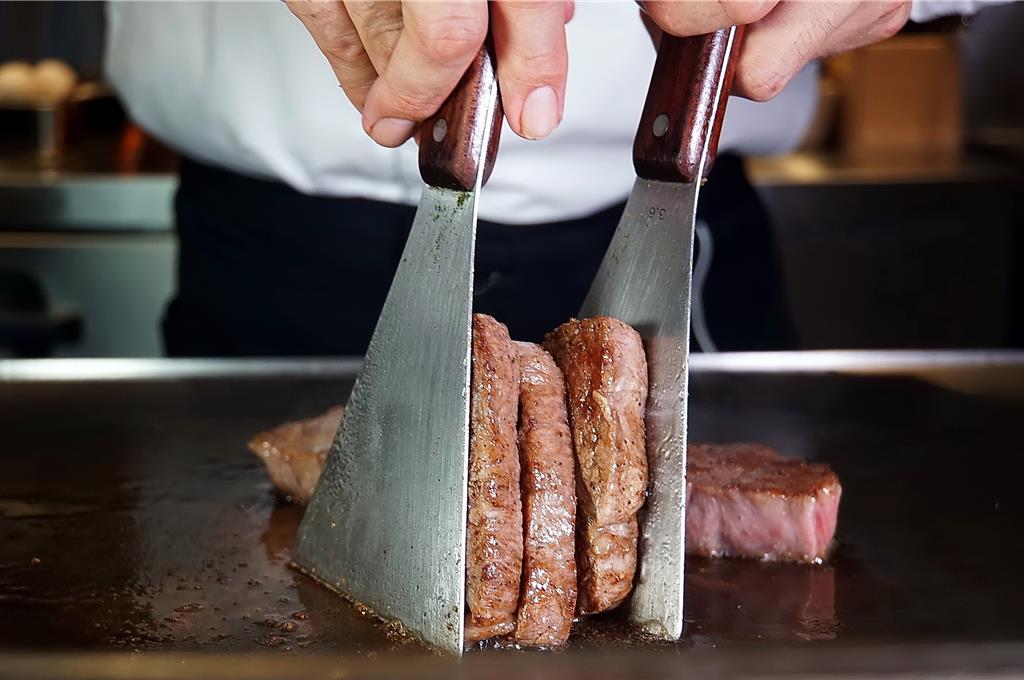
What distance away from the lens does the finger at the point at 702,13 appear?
53.7 inches

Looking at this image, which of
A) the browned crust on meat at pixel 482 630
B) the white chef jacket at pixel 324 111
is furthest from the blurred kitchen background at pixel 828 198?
the browned crust on meat at pixel 482 630

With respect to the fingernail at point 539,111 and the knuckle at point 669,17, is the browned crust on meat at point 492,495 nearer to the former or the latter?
the fingernail at point 539,111

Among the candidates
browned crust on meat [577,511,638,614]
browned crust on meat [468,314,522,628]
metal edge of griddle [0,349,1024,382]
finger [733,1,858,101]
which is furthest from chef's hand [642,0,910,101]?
metal edge of griddle [0,349,1024,382]

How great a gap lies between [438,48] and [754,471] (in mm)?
765

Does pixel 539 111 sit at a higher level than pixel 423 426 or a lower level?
higher

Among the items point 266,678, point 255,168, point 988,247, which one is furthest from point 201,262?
point 988,247

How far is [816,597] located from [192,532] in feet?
2.67

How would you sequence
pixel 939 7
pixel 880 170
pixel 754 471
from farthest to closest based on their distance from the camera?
pixel 880 170 → pixel 939 7 → pixel 754 471

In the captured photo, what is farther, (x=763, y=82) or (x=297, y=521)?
(x=297, y=521)

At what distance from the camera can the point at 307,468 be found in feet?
5.69

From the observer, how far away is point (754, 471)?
5.58 feet

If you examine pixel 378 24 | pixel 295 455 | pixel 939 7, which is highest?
pixel 939 7

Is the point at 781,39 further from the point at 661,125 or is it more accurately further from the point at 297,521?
the point at 297,521

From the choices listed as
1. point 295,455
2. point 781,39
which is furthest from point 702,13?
point 295,455
